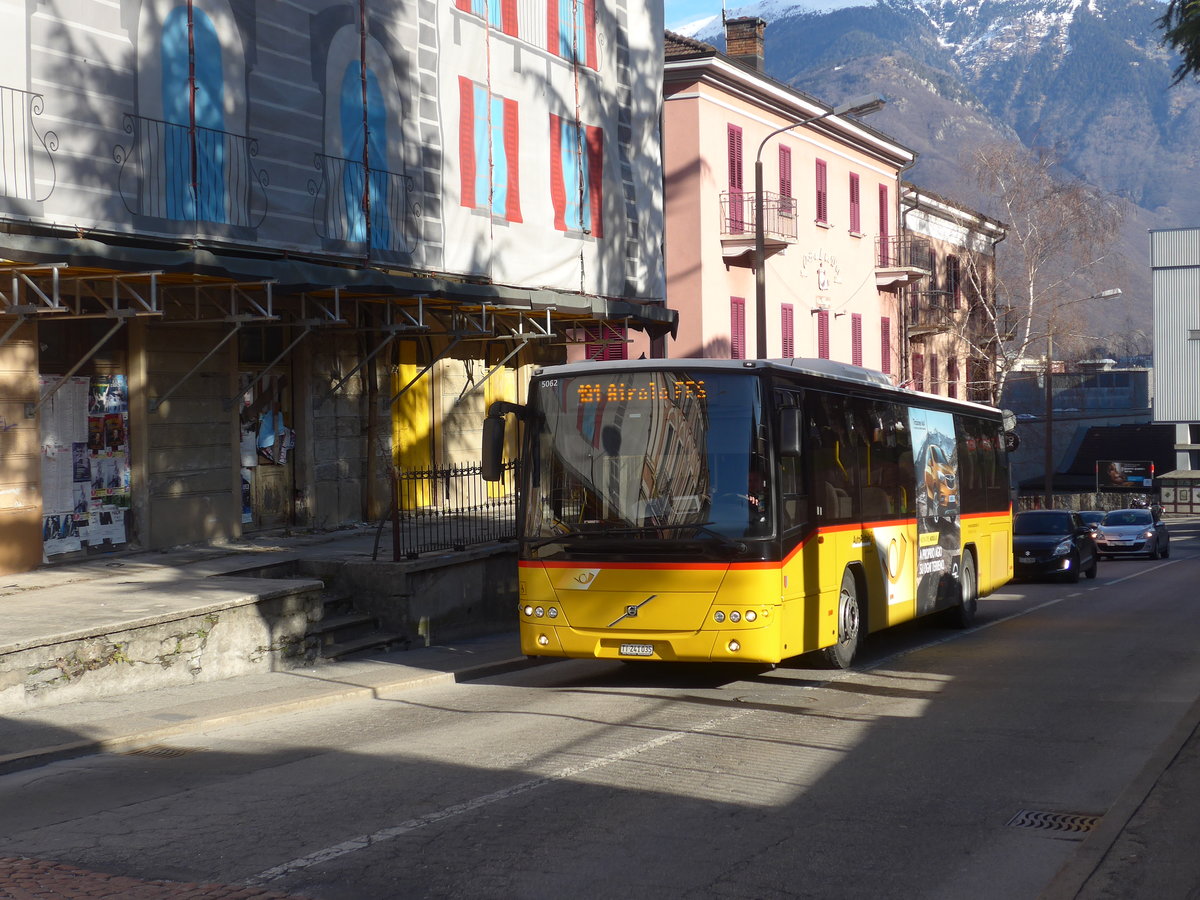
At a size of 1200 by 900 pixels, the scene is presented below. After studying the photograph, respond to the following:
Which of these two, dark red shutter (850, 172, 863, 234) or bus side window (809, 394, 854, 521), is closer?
bus side window (809, 394, 854, 521)

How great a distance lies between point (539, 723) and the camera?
36.7ft

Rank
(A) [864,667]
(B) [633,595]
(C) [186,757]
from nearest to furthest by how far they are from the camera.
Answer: (C) [186,757], (B) [633,595], (A) [864,667]

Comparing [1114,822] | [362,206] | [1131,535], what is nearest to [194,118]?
[362,206]

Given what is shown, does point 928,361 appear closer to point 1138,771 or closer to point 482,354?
point 482,354

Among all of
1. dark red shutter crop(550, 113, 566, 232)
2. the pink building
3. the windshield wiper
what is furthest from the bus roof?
the pink building

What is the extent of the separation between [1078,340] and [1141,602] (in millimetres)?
39699

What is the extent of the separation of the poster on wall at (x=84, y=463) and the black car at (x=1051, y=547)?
18.4 m

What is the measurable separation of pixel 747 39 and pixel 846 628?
28.8 metres

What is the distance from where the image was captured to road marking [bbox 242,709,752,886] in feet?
22.9

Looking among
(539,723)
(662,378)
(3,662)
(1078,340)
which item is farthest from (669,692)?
(1078,340)

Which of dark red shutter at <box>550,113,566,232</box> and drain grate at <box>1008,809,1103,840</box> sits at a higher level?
dark red shutter at <box>550,113,566,232</box>

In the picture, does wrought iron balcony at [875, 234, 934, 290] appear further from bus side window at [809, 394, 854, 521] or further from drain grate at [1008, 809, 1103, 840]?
drain grate at [1008, 809, 1103, 840]

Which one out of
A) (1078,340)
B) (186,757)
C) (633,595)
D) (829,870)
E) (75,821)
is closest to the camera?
(829,870)

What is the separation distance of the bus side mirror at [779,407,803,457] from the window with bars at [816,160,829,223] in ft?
91.8
